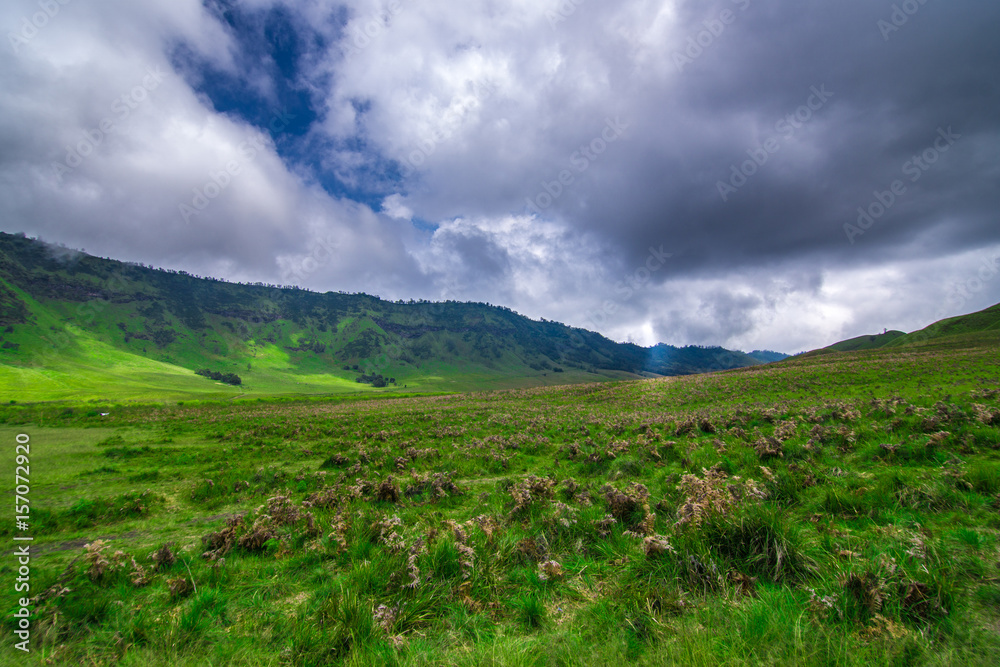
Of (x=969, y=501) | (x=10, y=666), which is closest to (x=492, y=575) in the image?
(x=10, y=666)

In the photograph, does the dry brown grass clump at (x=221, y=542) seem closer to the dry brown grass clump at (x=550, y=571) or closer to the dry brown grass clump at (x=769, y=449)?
the dry brown grass clump at (x=550, y=571)

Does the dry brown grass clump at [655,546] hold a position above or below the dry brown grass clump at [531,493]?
above

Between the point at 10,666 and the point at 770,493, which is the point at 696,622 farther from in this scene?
the point at 10,666

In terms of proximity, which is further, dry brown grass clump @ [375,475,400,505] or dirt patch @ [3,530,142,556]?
dry brown grass clump @ [375,475,400,505]

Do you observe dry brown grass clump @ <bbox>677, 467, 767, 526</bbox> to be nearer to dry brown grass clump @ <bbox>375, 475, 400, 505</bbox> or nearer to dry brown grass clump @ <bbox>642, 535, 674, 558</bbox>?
dry brown grass clump @ <bbox>642, 535, 674, 558</bbox>

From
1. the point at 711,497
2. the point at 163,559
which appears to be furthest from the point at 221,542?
the point at 711,497

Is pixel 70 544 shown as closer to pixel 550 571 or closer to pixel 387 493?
pixel 387 493

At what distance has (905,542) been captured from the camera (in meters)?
4.17

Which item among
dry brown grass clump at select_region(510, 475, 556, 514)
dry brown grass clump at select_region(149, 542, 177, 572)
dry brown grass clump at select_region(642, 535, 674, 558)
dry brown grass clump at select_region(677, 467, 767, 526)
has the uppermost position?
dry brown grass clump at select_region(677, 467, 767, 526)

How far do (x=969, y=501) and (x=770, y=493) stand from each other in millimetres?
2240

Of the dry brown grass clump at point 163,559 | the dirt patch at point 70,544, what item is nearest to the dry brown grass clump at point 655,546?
the dry brown grass clump at point 163,559

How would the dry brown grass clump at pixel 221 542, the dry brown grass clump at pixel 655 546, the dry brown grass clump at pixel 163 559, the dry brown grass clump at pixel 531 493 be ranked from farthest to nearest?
the dry brown grass clump at pixel 531 493, the dry brown grass clump at pixel 221 542, the dry brown grass clump at pixel 163 559, the dry brown grass clump at pixel 655 546

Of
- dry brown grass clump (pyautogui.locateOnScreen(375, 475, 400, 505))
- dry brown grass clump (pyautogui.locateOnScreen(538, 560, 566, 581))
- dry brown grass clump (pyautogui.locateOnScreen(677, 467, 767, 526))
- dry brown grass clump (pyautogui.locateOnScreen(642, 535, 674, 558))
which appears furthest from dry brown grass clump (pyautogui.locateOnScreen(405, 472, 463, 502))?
dry brown grass clump (pyautogui.locateOnScreen(642, 535, 674, 558))

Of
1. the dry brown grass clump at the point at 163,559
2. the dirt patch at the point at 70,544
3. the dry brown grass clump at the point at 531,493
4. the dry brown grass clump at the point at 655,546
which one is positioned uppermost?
the dry brown grass clump at the point at 655,546
